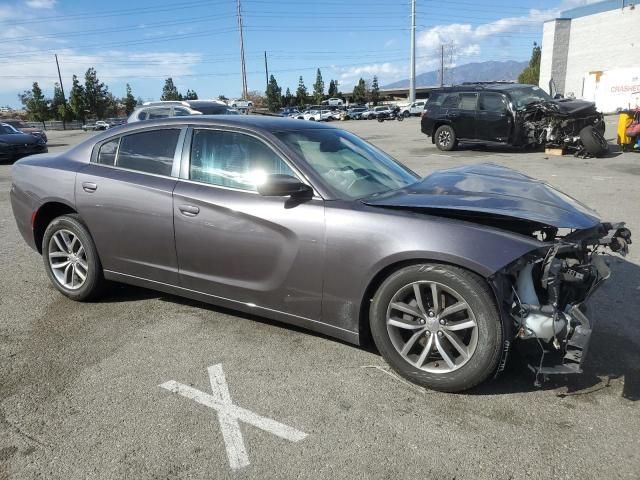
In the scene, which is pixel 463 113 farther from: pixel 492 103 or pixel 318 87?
pixel 318 87

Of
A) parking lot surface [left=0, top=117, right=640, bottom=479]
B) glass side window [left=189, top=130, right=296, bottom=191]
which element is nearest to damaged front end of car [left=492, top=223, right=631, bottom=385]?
Answer: parking lot surface [left=0, top=117, right=640, bottom=479]

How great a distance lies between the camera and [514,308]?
281 centimetres

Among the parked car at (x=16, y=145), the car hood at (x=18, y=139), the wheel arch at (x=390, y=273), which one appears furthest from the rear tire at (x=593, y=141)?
the car hood at (x=18, y=139)

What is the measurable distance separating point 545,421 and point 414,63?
5836 centimetres

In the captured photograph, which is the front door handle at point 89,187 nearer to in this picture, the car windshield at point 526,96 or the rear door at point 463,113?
the car windshield at point 526,96

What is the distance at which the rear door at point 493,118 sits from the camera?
46.6ft

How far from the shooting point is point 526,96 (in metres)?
14.4

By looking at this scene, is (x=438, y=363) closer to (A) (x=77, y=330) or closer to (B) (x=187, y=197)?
(B) (x=187, y=197)

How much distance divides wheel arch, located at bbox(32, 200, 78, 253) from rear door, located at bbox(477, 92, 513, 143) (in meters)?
12.6

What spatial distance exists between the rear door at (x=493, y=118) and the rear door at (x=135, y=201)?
484 inches

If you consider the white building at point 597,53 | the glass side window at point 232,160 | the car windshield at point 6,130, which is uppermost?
the white building at point 597,53

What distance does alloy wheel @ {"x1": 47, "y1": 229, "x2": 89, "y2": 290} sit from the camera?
4.35m

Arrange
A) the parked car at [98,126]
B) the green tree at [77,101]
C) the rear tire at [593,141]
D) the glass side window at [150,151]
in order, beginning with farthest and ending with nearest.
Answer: the green tree at [77,101] → the parked car at [98,126] → the rear tire at [593,141] → the glass side window at [150,151]

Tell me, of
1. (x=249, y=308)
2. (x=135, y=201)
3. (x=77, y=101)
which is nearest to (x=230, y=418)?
(x=249, y=308)
